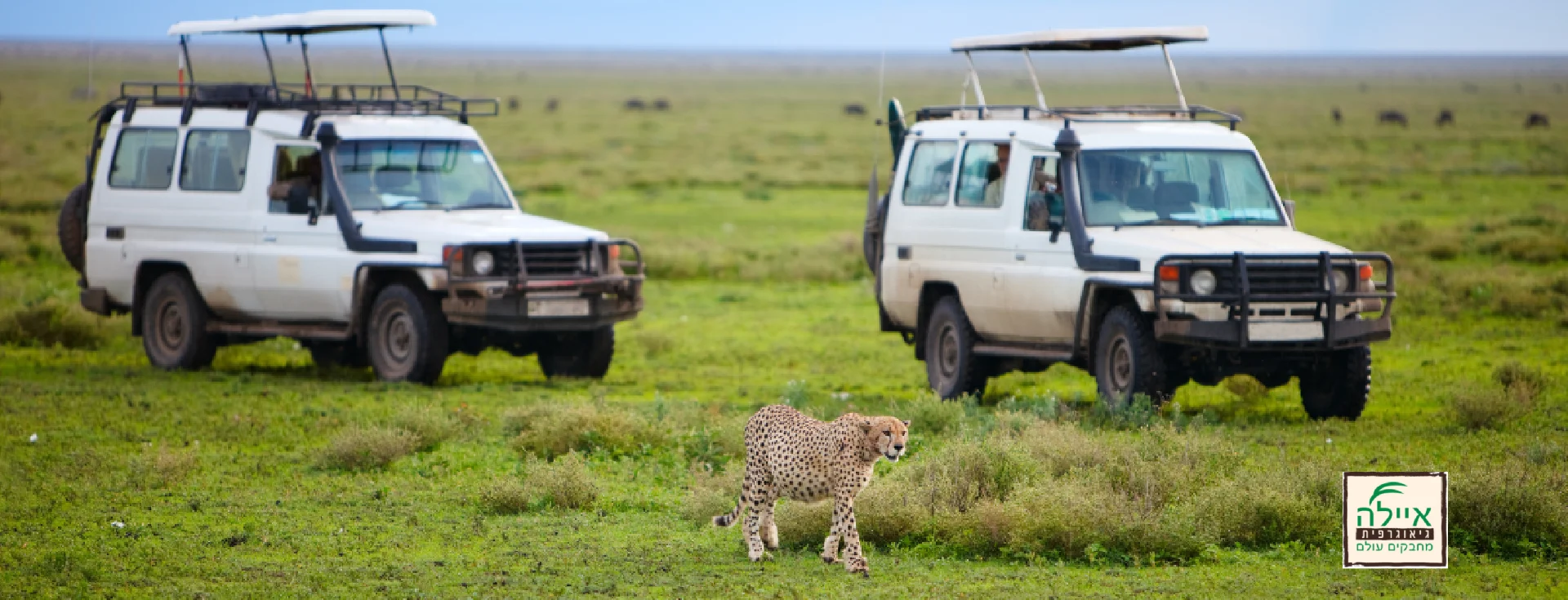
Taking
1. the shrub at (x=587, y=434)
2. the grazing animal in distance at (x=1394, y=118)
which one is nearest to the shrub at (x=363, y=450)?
the shrub at (x=587, y=434)

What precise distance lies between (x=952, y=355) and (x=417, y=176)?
488 centimetres

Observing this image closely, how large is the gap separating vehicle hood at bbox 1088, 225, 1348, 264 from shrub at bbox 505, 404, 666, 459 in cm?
337

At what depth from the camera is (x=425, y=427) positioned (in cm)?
1245

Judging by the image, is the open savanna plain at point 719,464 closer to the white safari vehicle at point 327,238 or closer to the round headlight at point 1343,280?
the white safari vehicle at point 327,238

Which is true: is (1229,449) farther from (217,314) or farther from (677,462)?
(217,314)

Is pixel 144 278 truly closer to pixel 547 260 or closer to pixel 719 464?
pixel 547 260

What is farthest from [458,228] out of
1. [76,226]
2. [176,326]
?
[76,226]

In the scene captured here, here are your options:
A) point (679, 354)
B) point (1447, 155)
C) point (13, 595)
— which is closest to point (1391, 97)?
point (1447, 155)

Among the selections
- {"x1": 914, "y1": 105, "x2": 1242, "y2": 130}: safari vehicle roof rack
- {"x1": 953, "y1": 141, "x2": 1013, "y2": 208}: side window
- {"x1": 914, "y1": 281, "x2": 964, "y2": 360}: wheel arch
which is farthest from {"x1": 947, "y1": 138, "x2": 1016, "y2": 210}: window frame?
{"x1": 914, "y1": 281, "x2": 964, "y2": 360}: wheel arch

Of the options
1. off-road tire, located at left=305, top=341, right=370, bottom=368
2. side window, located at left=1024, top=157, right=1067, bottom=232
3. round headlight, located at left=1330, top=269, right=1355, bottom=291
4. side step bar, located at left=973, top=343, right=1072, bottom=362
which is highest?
side window, located at left=1024, top=157, right=1067, bottom=232

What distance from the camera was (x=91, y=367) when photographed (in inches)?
Result: 672

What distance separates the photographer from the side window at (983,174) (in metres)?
14.0

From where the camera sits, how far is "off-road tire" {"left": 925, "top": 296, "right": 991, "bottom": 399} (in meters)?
14.4

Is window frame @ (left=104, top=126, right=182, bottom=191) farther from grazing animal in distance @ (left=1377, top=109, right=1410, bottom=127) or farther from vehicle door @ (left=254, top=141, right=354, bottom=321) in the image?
grazing animal in distance @ (left=1377, top=109, right=1410, bottom=127)
